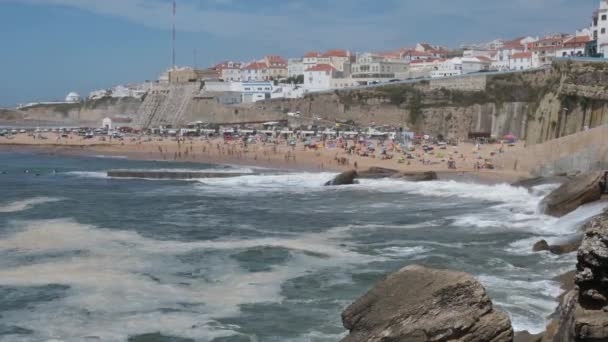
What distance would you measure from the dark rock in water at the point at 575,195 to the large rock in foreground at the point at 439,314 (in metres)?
17.6

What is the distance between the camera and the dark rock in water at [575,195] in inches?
1005

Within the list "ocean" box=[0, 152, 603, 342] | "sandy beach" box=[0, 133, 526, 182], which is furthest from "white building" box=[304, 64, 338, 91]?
"ocean" box=[0, 152, 603, 342]

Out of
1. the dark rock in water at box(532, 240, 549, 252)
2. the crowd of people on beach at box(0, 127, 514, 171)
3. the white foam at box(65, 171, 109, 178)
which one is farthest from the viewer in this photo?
the crowd of people on beach at box(0, 127, 514, 171)

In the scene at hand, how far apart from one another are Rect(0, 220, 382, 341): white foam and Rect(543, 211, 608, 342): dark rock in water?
8.27m

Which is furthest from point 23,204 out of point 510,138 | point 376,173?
point 510,138

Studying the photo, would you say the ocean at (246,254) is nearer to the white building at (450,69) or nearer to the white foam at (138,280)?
the white foam at (138,280)

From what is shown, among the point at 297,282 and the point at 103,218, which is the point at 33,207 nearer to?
the point at 103,218

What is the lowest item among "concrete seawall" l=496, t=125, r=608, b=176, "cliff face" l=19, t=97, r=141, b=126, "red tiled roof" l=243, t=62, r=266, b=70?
"concrete seawall" l=496, t=125, r=608, b=176

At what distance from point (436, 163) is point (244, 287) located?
32.9 meters

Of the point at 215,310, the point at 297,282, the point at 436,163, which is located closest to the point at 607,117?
the point at 436,163

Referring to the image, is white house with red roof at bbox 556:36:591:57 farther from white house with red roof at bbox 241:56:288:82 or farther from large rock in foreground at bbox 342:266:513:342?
large rock in foreground at bbox 342:266:513:342

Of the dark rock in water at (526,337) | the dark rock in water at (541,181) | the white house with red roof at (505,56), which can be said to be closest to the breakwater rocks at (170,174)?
the dark rock in water at (541,181)

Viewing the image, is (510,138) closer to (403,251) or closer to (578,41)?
(578,41)

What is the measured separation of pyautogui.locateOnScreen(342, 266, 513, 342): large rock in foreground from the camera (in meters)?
9.28
